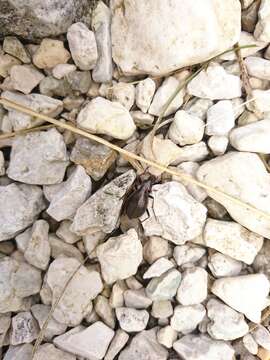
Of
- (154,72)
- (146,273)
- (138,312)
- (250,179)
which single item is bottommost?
(138,312)

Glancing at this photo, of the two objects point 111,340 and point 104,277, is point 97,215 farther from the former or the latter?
point 111,340

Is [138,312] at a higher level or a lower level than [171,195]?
lower

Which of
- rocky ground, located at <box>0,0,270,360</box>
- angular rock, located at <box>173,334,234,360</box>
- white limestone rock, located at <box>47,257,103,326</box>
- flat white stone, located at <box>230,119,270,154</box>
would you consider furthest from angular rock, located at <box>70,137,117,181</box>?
angular rock, located at <box>173,334,234,360</box>

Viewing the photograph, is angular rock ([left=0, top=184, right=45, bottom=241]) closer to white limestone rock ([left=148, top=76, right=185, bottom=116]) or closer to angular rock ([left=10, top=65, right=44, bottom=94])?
angular rock ([left=10, top=65, right=44, bottom=94])

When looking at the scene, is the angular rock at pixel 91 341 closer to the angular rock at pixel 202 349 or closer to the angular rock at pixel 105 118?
the angular rock at pixel 202 349

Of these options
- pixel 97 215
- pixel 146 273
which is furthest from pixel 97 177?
pixel 146 273
